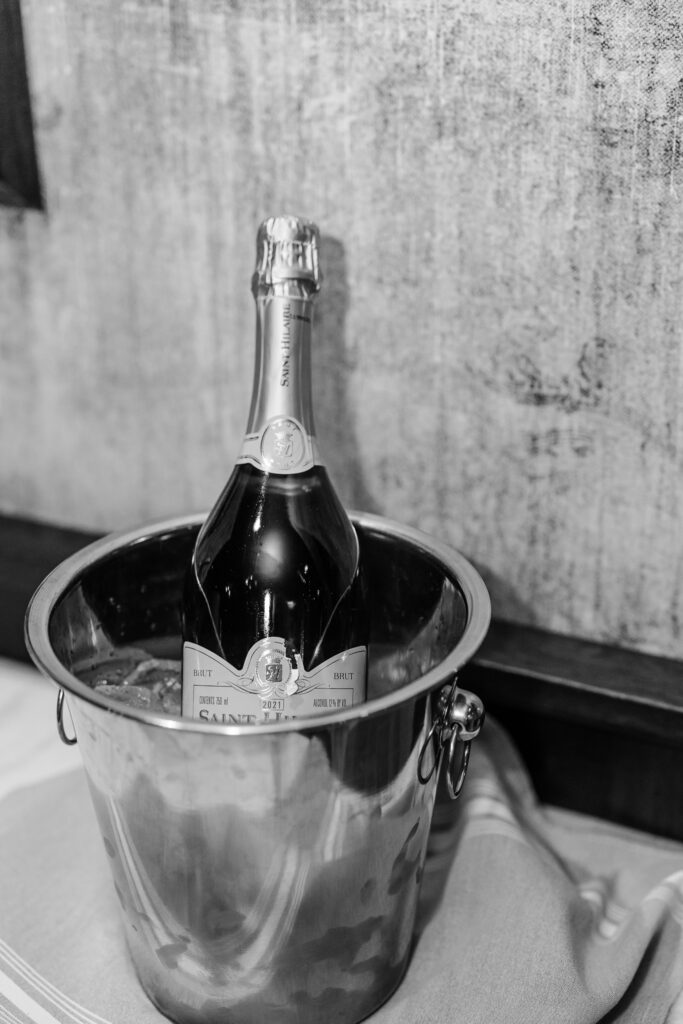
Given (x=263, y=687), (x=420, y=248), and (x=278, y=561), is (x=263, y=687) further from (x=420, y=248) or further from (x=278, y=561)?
(x=420, y=248)

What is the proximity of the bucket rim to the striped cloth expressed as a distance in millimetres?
150

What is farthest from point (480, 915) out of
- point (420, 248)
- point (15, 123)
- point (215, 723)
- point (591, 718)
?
point (15, 123)

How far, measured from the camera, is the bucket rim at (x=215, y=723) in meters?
0.42

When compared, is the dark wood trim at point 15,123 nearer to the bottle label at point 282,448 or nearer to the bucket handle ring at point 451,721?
the bottle label at point 282,448

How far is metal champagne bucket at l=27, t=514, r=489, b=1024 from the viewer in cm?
44

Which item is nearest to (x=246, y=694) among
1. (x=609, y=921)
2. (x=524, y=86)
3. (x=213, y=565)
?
(x=213, y=565)

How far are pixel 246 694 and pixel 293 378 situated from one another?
16 cm

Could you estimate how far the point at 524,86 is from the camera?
0.59m

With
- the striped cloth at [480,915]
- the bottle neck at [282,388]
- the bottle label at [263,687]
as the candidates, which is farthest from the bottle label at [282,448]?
the striped cloth at [480,915]

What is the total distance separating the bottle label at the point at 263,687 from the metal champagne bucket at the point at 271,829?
6 cm

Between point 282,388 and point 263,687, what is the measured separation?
0.15 meters

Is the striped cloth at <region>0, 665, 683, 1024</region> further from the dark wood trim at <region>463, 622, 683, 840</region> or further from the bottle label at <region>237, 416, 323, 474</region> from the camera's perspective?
the bottle label at <region>237, 416, 323, 474</region>

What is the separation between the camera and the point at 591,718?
2.08 ft

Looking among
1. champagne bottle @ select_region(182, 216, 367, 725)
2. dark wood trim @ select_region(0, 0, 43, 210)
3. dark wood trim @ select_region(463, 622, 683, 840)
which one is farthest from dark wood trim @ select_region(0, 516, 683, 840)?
dark wood trim @ select_region(0, 0, 43, 210)
